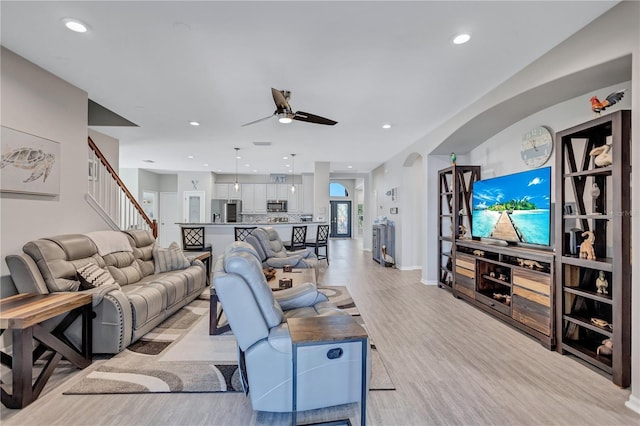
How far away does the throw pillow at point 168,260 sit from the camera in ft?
14.1

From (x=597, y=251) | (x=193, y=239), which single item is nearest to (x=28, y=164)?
(x=193, y=239)

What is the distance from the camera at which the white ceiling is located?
2.16 m

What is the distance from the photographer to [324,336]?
1615 mm

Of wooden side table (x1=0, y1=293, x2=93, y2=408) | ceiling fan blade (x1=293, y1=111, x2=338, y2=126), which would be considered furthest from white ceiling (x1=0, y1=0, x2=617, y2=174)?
wooden side table (x1=0, y1=293, x2=93, y2=408)

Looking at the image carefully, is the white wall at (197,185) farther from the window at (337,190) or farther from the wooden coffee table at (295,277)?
the wooden coffee table at (295,277)

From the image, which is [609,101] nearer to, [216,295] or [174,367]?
[216,295]

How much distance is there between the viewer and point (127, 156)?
7.47m

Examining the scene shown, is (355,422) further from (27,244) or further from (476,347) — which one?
(27,244)

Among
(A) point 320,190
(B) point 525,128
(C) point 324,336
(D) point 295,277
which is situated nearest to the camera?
(C) point 324,336

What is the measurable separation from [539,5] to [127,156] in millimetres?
8272

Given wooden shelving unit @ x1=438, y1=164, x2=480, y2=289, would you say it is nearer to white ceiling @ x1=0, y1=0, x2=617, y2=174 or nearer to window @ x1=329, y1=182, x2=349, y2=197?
white ceiling @ x1=0, y1=0, x2=617, y2=174

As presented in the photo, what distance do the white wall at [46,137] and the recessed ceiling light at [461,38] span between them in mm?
3954

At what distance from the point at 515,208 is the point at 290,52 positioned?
309 cm

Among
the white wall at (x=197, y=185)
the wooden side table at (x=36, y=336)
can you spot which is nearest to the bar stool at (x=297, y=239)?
the wooden side table at (x=36, y=336)
